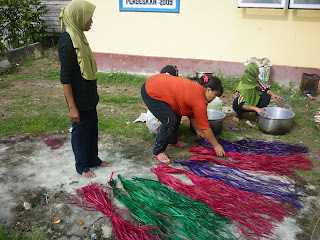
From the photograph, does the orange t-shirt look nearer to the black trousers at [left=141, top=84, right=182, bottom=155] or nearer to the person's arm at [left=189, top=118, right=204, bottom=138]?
the black trousers at [left=141, top=84, right=182, bottom=155]

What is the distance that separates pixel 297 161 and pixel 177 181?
170cm

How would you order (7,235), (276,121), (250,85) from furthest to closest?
1. (250,85)
2. (276,121)
3. (7,235)

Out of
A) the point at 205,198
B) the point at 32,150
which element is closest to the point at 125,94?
the point at 32,150

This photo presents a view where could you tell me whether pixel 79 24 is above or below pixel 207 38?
above

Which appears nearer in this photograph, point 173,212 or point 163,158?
point 173,212

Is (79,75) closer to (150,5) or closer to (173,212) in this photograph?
(173,212)

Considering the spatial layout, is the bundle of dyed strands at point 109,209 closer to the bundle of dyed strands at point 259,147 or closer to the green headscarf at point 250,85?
the bundle of dyed strands at point 259,147

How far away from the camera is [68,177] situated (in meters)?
3.37

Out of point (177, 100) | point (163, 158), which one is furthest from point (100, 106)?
point (177, 100)

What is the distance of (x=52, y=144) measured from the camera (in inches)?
166

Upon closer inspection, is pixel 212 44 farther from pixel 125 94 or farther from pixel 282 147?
pixel 282 147

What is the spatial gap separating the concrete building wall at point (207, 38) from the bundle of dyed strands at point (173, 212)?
4.62 m

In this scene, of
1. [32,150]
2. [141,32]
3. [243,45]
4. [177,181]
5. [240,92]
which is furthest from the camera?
[141,32]

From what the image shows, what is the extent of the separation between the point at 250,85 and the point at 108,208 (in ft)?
10.8
